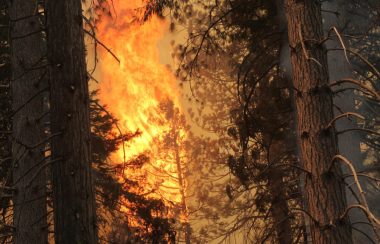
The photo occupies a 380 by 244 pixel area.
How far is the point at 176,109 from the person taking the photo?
26219 mm

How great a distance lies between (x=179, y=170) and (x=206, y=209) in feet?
12.6

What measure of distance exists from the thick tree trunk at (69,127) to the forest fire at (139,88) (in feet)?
62.2

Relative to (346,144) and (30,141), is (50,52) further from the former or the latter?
(346,144)

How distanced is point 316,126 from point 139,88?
22498 mm

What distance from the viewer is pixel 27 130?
23.9ft

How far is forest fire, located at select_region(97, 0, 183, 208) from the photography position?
24.9 metres

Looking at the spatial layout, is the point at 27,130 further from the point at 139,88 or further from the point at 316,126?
the point at 139,88

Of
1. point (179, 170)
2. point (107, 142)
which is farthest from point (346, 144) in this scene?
point (179, 170)

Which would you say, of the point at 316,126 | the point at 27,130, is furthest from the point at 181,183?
the point at 316,126

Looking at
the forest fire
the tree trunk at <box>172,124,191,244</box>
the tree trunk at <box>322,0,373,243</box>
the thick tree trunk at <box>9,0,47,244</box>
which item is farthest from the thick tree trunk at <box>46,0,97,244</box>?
the tree trunk at <box>172,124,191,244</box>

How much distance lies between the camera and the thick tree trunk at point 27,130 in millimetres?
7008

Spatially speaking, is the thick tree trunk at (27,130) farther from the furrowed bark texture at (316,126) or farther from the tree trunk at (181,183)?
the tree trunk at (181,183)

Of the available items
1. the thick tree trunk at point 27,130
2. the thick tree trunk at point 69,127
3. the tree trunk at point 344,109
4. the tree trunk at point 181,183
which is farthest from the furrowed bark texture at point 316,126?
the tree trunk at point 181,183

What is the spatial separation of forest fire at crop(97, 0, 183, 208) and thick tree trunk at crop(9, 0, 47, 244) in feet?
53.4
